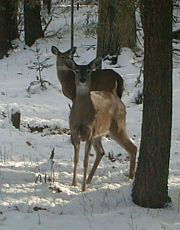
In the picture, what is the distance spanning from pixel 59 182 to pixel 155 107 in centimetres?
186

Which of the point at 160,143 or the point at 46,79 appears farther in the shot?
the point at 46,79

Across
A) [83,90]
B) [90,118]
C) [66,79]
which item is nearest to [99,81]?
[66,79]

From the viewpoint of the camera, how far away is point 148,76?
618cm

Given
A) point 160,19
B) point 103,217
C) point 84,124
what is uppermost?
point 160,19

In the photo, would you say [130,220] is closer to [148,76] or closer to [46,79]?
[148,76]

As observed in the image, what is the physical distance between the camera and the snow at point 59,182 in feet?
19.6

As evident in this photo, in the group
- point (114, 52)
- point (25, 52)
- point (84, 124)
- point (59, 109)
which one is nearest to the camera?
point (84, 124)

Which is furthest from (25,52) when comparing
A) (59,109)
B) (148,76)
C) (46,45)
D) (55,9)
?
(148,76)

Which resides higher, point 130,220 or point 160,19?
point 160,19

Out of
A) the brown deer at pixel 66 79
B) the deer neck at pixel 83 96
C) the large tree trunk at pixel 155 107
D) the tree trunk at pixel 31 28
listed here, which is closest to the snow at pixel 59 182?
the large tree trunk at pixel 155 107

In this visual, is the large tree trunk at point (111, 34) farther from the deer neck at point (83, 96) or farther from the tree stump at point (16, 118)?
the deer neck at point (83, 96)

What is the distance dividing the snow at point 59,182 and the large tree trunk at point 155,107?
24 centimetres

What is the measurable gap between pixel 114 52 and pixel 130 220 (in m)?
10.4

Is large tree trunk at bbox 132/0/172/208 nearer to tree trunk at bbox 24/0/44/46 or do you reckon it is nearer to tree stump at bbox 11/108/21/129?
tree stump at bbox 11/108/21/129
